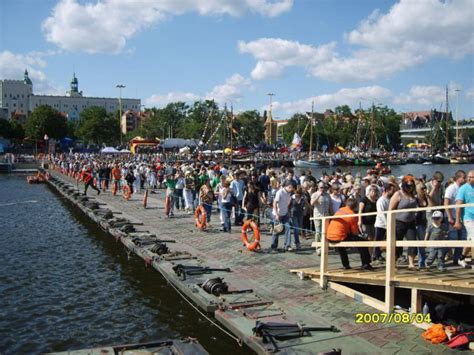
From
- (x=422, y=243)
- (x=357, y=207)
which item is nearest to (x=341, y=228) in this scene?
(x=422, y=243)

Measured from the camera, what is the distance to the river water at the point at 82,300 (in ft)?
28.8

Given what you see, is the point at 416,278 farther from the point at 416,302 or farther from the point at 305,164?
the point at 305,164

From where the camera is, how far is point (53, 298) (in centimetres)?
1111

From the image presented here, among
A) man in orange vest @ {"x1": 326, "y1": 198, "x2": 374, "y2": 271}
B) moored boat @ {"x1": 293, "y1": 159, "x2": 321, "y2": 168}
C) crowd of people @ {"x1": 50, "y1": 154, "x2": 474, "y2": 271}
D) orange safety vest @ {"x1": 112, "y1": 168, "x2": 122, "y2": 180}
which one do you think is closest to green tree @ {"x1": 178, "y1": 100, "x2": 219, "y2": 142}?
moored boat @ {"x1": 293, "y1": 159, "x2": 321, "y2": 168}

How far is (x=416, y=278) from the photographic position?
823 cm

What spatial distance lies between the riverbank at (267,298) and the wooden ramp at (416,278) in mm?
410

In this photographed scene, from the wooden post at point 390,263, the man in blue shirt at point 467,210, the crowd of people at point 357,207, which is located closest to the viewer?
the wooden post at point 390,263

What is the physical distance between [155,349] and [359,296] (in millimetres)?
3923

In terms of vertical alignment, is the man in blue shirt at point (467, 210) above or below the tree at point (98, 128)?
below

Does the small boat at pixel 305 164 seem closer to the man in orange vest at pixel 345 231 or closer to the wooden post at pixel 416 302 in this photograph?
the man in orange vest at pixel 345 231

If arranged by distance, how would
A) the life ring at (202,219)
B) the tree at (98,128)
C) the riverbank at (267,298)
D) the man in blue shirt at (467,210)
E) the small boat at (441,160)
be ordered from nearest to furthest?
the riverbank at (267,298)
the man in blue shirt at (467,210)
the life ring at (202,219)
the small boat at (441,160)
the tree at (98,128)

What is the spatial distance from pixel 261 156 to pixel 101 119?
4485cm

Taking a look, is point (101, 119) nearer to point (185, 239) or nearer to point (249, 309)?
point (185, 239)

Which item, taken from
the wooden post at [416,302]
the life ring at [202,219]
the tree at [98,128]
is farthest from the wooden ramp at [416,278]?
the tree at [98,128]
